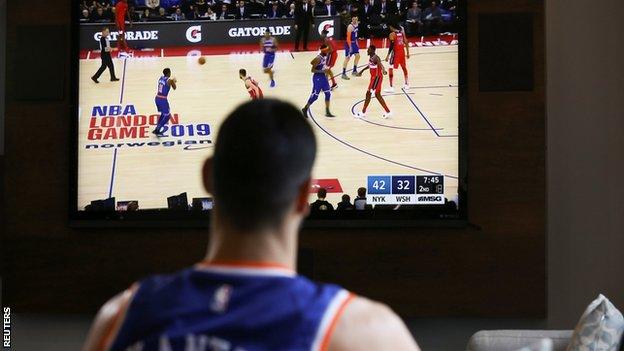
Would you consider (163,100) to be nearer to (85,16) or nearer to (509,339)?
(85,16)

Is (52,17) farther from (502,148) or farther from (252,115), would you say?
(252,115)

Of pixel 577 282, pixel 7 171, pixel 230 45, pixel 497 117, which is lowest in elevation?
pixel 577 282

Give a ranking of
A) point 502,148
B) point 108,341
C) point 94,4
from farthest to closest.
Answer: point 94,4 < point 502,148 < point 108,341

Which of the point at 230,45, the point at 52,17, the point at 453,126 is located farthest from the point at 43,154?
the point at 453,126

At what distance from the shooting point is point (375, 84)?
4.25 meters

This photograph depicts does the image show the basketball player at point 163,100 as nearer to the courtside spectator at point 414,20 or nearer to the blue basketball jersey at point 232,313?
the courtside spectator at point 414,20

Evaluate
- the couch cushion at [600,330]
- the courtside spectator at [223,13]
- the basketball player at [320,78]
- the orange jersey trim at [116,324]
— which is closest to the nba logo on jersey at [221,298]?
the orange jersey trim at [116,324]

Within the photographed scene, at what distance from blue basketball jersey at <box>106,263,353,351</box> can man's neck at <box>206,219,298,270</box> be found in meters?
0.02

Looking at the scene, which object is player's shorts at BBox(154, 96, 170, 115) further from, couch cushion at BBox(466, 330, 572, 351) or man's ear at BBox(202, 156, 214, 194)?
man's ear at BBox(202, 156, 214, 194)

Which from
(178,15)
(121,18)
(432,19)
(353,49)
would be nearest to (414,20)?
(432,19)

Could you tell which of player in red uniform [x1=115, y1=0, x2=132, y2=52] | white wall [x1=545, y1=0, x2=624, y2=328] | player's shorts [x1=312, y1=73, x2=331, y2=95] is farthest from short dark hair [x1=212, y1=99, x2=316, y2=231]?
player in red uniform [x1=115, y1=0, x2=132, y2=52]

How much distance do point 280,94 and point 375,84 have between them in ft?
1.70

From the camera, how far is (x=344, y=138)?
14.0 feet

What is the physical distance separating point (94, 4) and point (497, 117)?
2.32 meters
